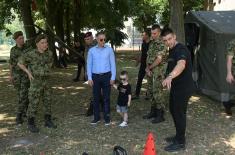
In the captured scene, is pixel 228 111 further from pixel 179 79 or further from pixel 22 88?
pixel 22 88

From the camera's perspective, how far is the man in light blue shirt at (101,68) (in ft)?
27.3

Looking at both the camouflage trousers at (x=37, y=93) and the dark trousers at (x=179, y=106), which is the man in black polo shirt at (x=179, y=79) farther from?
the camouflage trousers at (x=37, y=93)

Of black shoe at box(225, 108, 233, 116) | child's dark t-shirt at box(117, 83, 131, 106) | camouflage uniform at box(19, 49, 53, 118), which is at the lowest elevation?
black shoe at box(225, 108, 233, 116)

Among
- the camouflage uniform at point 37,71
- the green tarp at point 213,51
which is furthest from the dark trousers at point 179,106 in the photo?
the green tarp at point 213,51

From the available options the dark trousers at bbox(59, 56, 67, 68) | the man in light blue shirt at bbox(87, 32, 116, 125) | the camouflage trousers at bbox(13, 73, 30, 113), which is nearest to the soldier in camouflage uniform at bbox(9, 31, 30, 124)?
the camouflage trousers at bbox(13, 73, 30, 113)

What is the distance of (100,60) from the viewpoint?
8320mm

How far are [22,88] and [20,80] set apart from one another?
0.25 m

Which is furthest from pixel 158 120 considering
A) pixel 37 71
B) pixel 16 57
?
pixel 16 57

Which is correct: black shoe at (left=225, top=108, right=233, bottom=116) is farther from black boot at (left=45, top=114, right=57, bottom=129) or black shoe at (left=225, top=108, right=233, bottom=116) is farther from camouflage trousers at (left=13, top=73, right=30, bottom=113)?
camouflage trousers at (left=13, top=73, right=30, bottom=113)

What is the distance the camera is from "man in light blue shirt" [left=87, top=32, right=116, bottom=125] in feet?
27.3

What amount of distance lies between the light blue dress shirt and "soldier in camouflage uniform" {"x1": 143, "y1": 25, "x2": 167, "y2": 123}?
2.70 ft

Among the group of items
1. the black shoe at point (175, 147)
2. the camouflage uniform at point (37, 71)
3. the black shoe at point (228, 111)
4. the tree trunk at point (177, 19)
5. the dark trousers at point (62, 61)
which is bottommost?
the black shoe at point (175, 147)

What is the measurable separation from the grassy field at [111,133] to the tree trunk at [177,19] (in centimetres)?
180

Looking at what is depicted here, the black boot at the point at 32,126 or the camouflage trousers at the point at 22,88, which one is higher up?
the camouflage trousers at the point at 22,88
